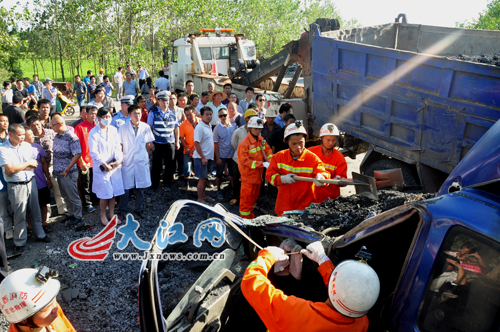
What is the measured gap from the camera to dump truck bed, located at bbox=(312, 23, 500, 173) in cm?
424

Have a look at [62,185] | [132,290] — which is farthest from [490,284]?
[62,185]

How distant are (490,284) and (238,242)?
1.91 meters

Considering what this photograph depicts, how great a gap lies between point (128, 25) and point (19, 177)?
67.9ft

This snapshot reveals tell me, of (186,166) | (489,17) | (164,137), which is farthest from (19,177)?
(489,17)

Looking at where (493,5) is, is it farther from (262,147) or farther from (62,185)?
(62,185)

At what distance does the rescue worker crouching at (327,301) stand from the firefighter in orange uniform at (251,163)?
3.00 metres

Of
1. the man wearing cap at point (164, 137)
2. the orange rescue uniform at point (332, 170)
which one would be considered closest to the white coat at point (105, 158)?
the man wearing cap at point (164, 137)

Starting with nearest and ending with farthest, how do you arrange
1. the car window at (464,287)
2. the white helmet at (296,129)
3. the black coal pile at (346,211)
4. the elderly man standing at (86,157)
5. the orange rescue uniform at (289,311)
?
the car window at (464,287), the orange rescue uniform at (289,311), the black coal pile at (346,211), the white helmet at (296,129), the elderly man standing at (86,157)

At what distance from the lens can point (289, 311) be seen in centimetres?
217

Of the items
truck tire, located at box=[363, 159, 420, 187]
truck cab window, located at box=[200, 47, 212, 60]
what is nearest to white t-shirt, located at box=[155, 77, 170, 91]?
truck cab window, located at box=[200, 47, 212, 60]

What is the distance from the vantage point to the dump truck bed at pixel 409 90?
4.24m

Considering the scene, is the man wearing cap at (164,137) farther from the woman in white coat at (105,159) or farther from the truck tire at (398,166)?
the truck tire at (398,166)

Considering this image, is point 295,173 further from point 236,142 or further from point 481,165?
point 481,165

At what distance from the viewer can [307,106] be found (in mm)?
7395
